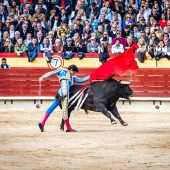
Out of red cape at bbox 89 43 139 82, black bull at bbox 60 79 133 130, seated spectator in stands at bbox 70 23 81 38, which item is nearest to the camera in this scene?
black bull at bbox 60 79 133 130

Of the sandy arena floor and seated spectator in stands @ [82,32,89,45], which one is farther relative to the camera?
seated spectator in stands @ [82,32,89,45]

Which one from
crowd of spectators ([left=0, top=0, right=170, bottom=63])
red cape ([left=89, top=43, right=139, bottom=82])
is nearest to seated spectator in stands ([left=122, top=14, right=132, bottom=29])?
crowd of spectators ([left=0, top=0, right=170, bottom=63])

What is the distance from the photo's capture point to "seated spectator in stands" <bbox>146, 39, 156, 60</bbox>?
20.0 m

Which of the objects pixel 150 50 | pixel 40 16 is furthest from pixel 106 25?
pixel 40 16

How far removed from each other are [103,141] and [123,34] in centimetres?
706

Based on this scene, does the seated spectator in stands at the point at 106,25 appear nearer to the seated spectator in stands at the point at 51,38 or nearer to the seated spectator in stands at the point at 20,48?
the seated spectator in stands at the point at 51,38

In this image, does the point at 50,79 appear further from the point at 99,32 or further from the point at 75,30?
the point at 99,32

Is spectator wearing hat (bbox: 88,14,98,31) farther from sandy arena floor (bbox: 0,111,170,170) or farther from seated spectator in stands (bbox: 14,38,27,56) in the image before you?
sandy arena floor (bbox: 0,111,170,170)

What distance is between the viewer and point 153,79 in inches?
816

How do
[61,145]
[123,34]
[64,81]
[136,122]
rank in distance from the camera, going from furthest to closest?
[123,34], [136,122], [64,81], [61,145]

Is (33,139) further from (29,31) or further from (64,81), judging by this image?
(29,31)

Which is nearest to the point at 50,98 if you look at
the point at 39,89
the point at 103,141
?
the point at 39,89

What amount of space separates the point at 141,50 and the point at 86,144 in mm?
7076

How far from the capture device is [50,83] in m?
21.1
